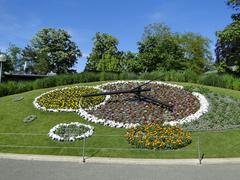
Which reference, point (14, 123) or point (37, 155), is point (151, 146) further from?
point (14, 123)

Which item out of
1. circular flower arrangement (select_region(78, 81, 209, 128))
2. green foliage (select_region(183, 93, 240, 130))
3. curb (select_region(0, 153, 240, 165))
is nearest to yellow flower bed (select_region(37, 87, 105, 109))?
circular flower arrangement (select_region(78, 81, 209, 128))

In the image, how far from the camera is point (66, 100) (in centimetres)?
2222

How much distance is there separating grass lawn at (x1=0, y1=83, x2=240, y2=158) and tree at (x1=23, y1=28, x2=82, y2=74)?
51.7m

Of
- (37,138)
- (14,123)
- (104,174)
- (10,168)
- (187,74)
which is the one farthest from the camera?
(187,74)

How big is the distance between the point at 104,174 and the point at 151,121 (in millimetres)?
7593

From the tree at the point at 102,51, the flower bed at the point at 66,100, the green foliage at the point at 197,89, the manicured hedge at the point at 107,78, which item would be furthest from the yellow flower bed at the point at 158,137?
the tree at the point at 102,51

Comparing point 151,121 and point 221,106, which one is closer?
point 151,121

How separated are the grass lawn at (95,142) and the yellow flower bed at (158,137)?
29 cm

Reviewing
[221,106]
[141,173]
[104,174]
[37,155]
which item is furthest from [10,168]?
[221,106]

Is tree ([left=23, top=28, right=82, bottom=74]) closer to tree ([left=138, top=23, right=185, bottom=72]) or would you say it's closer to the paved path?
tree ([left=138, top=23, right=185, bottom=72])

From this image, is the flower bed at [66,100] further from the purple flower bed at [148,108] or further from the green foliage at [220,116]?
the green foliage at [220,116]

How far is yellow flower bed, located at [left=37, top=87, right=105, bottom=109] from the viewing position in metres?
21.2

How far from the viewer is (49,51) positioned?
238 ft

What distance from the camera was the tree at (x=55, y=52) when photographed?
7131 cm
